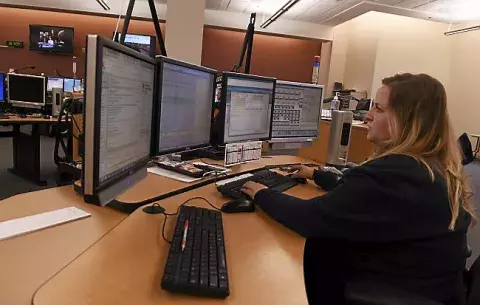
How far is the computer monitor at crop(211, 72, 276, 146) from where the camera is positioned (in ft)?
5.65

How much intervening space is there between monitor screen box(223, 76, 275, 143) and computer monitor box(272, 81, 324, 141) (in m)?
0.08

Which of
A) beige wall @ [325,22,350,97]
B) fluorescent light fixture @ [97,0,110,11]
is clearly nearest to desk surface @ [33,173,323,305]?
fluorescent light fixture @ [97,0,110,11]

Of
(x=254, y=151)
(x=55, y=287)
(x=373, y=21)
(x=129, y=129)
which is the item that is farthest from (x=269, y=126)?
(x=373, y=21)

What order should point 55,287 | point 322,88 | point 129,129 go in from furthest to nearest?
point 322,88, point 129,129, point 55,287

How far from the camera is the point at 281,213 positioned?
113cm

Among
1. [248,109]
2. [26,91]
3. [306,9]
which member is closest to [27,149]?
[26,91]

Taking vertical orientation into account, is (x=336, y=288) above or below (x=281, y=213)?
below

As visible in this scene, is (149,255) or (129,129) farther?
(129,129)

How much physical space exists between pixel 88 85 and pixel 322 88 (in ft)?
5.39

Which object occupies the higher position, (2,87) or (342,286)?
(2,87)

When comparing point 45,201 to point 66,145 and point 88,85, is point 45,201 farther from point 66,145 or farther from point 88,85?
point 66,145

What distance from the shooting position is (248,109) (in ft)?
6.13

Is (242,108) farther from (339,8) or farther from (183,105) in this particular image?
(339,8)

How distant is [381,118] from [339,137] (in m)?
1.02
